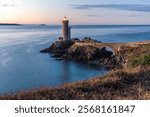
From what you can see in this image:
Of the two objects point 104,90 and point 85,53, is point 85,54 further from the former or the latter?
point 104,90

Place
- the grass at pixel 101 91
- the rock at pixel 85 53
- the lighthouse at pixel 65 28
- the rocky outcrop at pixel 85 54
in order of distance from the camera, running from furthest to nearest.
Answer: the lighthouse at pixel 65 28
the rock at pixel 85 53
the rocky outcrop at pixel 85 54
the grass at pixel 101 91

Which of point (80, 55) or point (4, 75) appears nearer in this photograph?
point (4, 75)

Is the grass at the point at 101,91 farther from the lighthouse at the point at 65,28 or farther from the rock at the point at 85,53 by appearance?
the lighthouse at the point at 65,28

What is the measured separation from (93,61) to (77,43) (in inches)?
427

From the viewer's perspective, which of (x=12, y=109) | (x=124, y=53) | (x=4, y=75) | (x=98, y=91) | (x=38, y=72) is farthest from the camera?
(x=124, y=53)

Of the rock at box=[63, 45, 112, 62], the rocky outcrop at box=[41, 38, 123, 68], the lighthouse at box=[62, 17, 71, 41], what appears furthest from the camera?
the lighthouse at box=[62, 17, 71, 41]

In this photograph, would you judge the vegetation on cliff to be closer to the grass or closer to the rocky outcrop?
the grass

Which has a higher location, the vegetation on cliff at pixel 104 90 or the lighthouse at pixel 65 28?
the vegetation on cliff at pixel 104 90

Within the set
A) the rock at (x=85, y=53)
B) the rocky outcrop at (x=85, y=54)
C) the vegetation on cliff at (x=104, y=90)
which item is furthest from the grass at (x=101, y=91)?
the rock at (x=85, y=53)

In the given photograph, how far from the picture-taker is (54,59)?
192 ft

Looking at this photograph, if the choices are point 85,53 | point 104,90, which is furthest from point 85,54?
point 104,90

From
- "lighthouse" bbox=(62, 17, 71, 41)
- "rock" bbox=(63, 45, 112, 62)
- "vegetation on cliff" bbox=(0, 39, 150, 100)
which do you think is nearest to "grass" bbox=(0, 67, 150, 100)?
"vegetation on cliff" bbox=(0, 39, 150, 100)

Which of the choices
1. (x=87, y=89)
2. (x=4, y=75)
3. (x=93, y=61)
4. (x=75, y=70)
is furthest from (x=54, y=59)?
(x=87, y=89)

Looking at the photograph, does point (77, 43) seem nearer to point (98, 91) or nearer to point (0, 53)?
point (0, 53)
